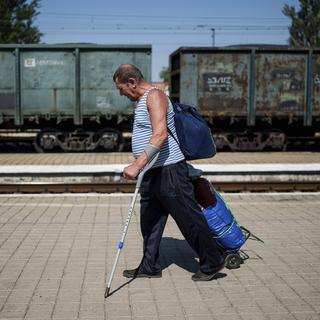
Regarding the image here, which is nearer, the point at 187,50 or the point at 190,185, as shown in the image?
the point at 190,185

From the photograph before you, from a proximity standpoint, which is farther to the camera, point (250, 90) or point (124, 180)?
point (250, 90)

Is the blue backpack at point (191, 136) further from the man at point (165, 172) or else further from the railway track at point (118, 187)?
the railway track at point (118, 187)

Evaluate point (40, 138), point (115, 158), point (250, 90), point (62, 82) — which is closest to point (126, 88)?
point (115, 158)

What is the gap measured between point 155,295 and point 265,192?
589cm

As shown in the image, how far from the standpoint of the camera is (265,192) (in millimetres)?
10086

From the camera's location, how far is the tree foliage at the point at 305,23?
126ft

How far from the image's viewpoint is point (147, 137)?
4629 mm

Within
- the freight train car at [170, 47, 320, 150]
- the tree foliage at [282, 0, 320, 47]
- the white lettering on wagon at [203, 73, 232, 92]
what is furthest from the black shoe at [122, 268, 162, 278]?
the tree foliage at [282, 0, 320, 47]

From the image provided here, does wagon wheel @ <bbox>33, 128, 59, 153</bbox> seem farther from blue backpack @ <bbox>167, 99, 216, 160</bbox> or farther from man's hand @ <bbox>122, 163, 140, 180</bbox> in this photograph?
man's hand @ <bbox>122, 163, 140, 180</bbox>

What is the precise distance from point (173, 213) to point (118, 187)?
5.43 meters

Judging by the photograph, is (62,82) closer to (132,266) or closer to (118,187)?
(118,187)

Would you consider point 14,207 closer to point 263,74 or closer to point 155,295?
point 155,295

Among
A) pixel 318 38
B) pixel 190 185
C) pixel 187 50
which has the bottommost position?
pixel 190 185

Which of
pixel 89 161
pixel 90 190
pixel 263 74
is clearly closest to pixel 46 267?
pixel 90 190
